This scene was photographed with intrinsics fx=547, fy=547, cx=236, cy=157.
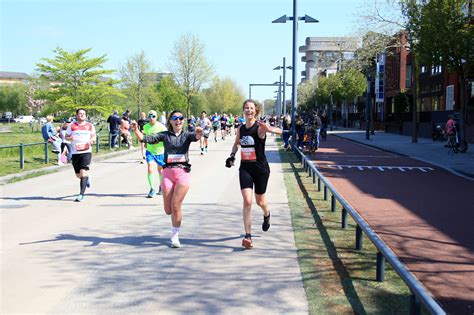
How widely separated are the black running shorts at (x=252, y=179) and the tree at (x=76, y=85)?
28.4 meters

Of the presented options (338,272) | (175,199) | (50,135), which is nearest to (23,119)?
(50,135)

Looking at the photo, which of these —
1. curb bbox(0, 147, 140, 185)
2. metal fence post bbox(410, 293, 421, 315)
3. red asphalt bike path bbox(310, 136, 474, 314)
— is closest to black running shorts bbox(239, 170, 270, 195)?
red asphalt bike path bbox(310, 136, 474, 314)


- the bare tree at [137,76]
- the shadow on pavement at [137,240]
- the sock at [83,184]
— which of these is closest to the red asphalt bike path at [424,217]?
the shadow on pavement at [137,240]

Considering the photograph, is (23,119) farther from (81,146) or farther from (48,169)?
(81,146)

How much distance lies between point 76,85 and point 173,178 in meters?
29.6

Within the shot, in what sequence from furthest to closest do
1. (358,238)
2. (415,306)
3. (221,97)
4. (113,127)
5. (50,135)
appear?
1. (221,97)
2. (113,127)
3. (50,135)
4. (358,238)
5. (415,306)

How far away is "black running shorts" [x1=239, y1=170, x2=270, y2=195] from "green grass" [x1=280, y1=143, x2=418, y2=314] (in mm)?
855

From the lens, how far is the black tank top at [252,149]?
6.71 m

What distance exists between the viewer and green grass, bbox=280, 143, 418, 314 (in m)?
4.54

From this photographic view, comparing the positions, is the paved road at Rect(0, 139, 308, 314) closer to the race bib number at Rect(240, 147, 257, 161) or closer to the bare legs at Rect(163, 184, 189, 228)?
the bare legs at Rect(163, 184, 189, 228)

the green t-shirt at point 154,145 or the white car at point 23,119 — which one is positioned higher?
the white car at point 23,119

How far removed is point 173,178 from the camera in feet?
22.6

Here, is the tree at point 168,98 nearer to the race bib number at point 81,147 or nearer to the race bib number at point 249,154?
the race bib number at point 81,147

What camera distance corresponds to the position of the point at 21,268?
5.81 metres
